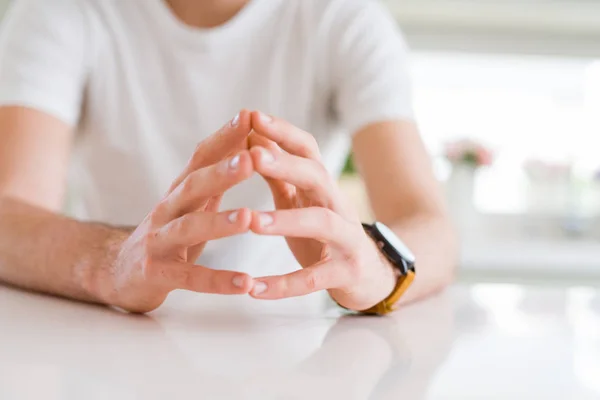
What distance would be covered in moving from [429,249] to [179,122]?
0.63 meters

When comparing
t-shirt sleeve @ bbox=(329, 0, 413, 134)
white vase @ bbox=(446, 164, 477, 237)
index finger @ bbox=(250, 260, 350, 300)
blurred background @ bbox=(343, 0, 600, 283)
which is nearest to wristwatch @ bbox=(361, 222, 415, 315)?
index finger @ bbox=(250, 260, 350, 300)

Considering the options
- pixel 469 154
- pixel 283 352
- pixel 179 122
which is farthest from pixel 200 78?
pixel 469 154

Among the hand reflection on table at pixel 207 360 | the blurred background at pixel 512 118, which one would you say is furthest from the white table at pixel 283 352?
the blurred background at pixel 512 118

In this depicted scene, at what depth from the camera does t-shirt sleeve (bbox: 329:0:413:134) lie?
3.70 feet

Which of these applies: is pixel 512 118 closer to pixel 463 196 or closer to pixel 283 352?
pixel 463 196

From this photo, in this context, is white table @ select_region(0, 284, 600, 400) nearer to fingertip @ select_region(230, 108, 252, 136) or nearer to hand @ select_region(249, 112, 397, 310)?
hand @ select_region(249, 112, 397, 310)

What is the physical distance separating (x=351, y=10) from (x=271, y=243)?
0.47 meters

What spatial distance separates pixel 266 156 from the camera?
0.51 m

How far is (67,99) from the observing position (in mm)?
1138

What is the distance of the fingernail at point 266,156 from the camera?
0.51 m

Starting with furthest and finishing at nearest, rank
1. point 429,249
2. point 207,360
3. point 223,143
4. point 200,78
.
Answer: point 200,78 → point 429,249 → point 223,143 → point 207,360

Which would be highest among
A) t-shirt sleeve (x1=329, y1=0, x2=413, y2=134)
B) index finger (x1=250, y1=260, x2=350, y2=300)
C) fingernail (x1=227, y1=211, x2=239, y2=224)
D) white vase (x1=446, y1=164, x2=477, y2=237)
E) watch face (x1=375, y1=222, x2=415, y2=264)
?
white vase (x1=446, y1=164, x2=477, y2=237)

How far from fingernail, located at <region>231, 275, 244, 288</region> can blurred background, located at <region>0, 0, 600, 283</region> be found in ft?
6.97

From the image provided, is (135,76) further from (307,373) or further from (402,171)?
(307,373)
